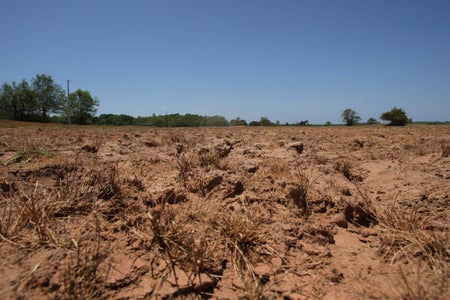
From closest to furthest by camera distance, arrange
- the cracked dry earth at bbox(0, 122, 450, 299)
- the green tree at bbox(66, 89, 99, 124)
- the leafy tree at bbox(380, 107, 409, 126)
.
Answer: the cracked dry earth at bbox(0, 122, 450, 299) → the leafy tree at bbox(380, 107, 409, 126) → the green tree at bbox(66, 89, 99, 124)

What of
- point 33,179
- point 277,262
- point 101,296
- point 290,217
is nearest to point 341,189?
point 290,217

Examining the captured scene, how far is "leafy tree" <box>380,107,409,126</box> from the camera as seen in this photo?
1586 inches

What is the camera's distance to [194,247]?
1773 millimetres

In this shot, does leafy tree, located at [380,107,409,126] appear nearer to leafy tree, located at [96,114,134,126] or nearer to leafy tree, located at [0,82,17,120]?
leafy tree, located at [96,114,134,126]

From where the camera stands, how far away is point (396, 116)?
137ft

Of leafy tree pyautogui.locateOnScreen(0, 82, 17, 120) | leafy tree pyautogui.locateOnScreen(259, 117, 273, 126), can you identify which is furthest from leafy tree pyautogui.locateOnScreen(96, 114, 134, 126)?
leafy tree pyautogui.locateOnScreen(259, 117, 273, 126)

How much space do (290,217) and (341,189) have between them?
859 millimetres

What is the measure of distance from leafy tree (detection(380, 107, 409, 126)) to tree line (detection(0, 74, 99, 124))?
60.9 m

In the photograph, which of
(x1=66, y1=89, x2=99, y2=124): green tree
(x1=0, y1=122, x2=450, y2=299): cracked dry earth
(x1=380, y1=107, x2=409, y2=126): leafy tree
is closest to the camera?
(x1=0, y1=122, x2=450, y2=299): cracked dry earth

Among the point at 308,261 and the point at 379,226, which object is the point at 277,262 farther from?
the point at 379,226

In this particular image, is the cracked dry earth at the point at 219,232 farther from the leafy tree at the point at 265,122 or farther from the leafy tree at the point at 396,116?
the leafy tree at the point at 396,116

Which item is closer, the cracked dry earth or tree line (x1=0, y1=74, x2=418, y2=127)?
the cracked dry earth

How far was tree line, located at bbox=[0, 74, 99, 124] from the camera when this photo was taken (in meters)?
48.2

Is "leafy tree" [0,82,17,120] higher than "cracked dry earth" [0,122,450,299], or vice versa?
"leafy tree" [0,82,17,120]
